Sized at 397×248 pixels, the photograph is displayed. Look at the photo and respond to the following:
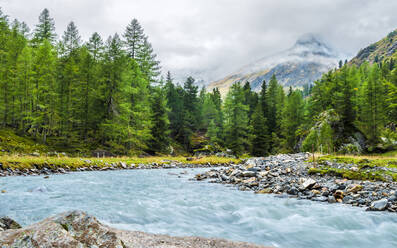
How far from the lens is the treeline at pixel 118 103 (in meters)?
31.2

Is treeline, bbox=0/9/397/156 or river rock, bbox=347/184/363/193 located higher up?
treeline, bbox=0/9/397/156

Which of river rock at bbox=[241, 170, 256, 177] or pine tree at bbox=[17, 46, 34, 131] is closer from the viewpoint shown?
river rock at bbox=[241, 170, 256, 177]

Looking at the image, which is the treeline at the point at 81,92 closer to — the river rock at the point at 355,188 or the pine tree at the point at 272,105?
the river rock at the point at 355,188

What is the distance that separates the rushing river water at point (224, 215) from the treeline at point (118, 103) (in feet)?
73.8

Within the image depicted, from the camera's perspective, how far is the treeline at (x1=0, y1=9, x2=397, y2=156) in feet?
102

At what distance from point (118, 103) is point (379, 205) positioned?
33.3 meters

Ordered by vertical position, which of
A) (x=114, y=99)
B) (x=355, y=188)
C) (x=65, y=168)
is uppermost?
(x=114, y=99)

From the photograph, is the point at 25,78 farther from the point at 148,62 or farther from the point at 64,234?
the point at 64,234

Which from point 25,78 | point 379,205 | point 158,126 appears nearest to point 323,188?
point 379,205

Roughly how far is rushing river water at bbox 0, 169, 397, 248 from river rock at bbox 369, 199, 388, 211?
1.42 ft

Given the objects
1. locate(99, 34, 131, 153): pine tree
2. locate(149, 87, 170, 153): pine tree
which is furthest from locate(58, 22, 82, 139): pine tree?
locate(149, 87, 170, 153): pine tree

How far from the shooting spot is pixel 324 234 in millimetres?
5793

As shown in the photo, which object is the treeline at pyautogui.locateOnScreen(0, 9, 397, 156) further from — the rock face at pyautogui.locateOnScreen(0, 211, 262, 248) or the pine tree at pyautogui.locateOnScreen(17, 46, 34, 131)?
the rock face at pyautogui.locateOnScreen(0, 211, 262, 248)

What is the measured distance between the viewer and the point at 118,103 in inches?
1385
